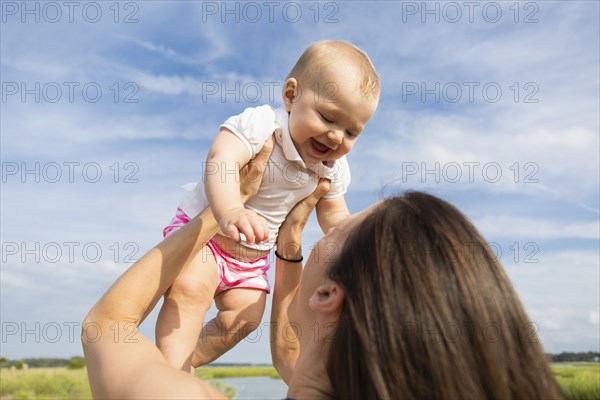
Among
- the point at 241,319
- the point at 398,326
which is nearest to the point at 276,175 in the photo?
the point at 241,319

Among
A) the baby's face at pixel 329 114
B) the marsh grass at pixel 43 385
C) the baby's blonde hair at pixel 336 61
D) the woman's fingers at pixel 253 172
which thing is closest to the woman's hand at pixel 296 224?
the baby's face at pixel 329 114

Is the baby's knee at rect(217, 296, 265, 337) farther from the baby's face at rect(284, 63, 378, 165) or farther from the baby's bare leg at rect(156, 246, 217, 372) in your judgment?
the baby's face at rect(284, 63, 378, 165)

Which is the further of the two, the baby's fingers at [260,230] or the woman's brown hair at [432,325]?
the baby's fingers at [260,230]

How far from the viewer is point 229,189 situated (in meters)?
2.49

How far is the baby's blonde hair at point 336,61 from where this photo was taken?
2912 millimetres

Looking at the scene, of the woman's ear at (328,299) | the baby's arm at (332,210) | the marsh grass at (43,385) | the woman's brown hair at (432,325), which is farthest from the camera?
the marsh grass at (43,385)

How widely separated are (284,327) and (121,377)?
4.72ft

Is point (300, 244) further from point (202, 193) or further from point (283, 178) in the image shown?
point (202, 193)

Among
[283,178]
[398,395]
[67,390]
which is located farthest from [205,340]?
[67,390]

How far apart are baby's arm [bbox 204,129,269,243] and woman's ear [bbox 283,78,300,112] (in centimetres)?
40

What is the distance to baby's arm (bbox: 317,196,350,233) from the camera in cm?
Answer: 308

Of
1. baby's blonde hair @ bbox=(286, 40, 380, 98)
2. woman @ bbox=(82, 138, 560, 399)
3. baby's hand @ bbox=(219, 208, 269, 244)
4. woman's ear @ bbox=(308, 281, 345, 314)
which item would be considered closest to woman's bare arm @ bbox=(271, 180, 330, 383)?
baby's blonde hair @ bbox=(286, 40, 380, 98)

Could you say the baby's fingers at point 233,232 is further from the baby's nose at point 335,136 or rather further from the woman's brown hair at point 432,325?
the baby's nose at point 335,136

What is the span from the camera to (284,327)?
3.05 m
